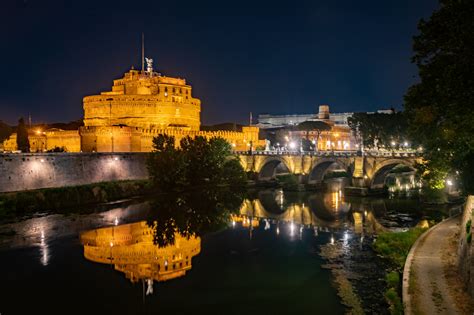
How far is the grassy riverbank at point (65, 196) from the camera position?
32844 mm

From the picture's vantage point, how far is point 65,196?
A: 37.1 metres

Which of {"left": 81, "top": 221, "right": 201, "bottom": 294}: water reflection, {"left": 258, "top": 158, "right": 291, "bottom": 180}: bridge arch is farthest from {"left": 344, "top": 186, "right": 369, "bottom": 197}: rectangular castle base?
{"left": 81, "top": 221, "right": 201, "bottom": 294}: water reflection

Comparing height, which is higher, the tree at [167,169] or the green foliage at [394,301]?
the tree at [167,169]

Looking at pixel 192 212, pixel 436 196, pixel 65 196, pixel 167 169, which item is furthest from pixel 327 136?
pixel 65 196

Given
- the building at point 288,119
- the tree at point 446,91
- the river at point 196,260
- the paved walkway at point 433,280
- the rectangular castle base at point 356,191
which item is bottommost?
the river at point 196,260

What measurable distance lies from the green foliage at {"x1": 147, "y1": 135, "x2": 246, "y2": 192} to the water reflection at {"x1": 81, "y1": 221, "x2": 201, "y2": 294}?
51.5 feet

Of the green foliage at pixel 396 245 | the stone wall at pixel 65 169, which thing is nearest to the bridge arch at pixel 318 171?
the stone wall at pixel 65 169

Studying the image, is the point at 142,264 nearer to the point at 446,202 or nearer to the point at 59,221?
the point at 59,221

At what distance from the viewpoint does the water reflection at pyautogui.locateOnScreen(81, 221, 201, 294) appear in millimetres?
20375

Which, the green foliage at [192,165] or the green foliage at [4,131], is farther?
the green foliage at [4,131]

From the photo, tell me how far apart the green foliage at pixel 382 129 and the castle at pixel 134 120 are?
15.7 meters

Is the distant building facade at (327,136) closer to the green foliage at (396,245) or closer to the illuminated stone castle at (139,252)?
the illuminated stone castle at (139,252)

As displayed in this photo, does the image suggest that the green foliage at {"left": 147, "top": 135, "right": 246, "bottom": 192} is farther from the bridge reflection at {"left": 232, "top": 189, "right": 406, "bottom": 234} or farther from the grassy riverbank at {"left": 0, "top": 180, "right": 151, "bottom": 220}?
the bridge reflection at {"left": 232, "top": 189, "right": 406, "bottom": 234}

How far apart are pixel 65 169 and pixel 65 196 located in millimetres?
4776
